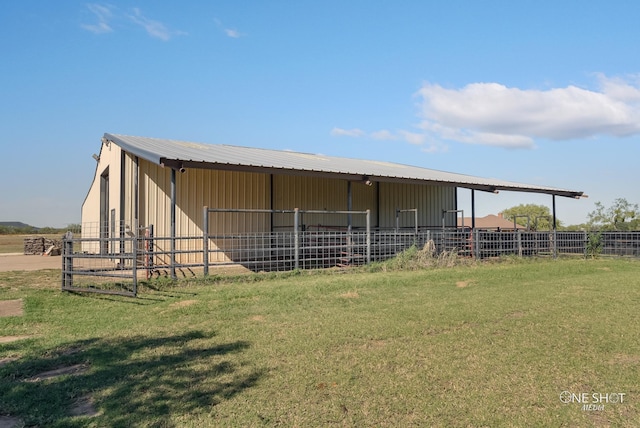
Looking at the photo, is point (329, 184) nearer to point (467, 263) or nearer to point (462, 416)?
point (467, 263)

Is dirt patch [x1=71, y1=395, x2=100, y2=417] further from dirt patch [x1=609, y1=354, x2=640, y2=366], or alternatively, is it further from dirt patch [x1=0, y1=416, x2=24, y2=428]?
dirt patch [x1=609, y1=354, x2=640, y2=366]

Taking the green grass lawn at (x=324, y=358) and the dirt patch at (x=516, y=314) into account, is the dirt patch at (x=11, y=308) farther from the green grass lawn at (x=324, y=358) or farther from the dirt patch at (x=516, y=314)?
the dirt patch at (x=516, y=314)

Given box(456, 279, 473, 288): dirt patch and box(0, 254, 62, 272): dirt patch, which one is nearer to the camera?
box(456, 279, 473, 288): dirt patch

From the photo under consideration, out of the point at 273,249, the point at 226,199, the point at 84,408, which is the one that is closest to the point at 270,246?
the point at 273,249

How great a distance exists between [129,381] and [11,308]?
17.6 feet

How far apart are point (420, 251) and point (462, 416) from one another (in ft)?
35.4

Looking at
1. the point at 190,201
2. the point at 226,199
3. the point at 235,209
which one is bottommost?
the point at 235,209

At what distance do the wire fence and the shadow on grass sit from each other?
378 centimetres

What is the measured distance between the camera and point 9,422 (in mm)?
3549

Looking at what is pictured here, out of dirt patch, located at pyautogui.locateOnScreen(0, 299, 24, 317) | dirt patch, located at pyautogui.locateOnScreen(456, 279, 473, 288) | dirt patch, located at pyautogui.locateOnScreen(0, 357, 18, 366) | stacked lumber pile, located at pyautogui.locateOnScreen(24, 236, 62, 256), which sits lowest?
dirt patch, located at pyautogui.locateOnScreen(0, 357, 18, 366)

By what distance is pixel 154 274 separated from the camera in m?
12.4

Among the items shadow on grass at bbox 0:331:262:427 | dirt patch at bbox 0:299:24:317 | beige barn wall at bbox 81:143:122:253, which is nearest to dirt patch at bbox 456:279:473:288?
shadow on grass at bbox 0:331:262:427

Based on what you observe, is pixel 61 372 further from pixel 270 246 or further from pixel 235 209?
pixel 235 209

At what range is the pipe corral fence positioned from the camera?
10.5m
